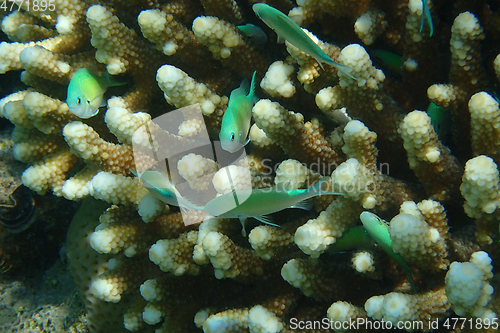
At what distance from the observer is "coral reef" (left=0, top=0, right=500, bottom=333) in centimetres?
168

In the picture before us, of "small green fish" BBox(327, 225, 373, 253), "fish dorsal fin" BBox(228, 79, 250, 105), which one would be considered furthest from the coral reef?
"fish dorsal fin" BBox(228, 79, 250, 105)

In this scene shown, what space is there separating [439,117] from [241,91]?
1.30 m

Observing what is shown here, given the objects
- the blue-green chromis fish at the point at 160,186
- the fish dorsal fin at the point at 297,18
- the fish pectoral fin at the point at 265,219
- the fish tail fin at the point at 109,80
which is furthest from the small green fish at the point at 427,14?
the fish tail fin at the point at 109,80

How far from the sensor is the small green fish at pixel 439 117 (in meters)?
1.97

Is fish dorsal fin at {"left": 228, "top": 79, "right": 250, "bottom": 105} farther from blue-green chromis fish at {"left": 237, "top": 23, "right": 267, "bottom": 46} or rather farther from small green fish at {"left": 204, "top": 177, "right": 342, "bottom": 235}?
small green fish at {"left": 204, "top": 177, "right": 342, "bottom": 235}

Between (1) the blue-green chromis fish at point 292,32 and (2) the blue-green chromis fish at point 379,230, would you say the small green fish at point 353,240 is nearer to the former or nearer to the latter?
(2) the blue-green chromis fish at point 379,230

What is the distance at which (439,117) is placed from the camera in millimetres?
1980

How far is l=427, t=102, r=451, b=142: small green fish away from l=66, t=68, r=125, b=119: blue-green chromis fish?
2.36 metres

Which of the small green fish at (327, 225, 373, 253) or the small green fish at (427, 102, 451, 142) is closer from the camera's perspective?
the small green fish at (327, 225, 373, 253)

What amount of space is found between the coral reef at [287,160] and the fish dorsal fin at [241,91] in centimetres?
15

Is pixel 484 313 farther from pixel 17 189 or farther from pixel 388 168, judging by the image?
pixel 17 189

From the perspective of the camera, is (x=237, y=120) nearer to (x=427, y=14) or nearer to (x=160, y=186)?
(x=160, y=186)

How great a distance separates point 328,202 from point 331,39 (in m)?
1.20

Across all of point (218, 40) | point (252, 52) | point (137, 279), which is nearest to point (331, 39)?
point (252, 52)
